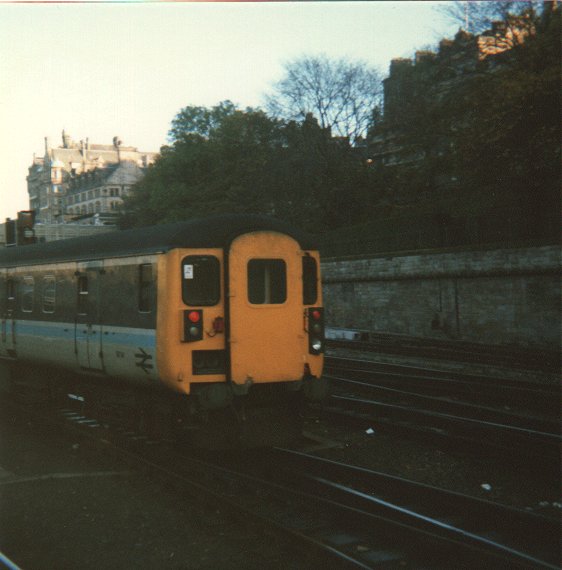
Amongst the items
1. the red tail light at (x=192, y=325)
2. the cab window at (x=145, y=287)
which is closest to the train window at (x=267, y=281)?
the red tail light at (x=192, y=325)

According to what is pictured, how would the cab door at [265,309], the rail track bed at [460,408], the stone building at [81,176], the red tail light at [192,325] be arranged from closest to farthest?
1. the red tail light at [192,325]
2. the cab door at [265,309]
3. the rail track bed at [460,408]
4. the stone building at [81,176]

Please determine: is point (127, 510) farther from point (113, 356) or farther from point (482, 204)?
point (482, 204)

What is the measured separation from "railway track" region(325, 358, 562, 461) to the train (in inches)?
97.3

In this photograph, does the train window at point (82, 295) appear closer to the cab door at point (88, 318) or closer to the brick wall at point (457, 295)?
the cab door at point (88, 318)

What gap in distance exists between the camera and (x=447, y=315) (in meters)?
28.9

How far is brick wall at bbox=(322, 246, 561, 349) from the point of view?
24.9 m

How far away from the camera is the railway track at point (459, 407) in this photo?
33.6 ft

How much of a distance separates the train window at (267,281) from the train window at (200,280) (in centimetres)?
47

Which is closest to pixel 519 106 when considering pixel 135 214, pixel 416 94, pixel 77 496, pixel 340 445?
pixel 416 94

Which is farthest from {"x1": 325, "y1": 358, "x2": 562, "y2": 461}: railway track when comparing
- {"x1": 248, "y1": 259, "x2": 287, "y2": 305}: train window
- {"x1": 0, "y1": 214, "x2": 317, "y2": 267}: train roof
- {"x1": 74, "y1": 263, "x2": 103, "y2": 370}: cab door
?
{"x1": 74, "y1": 263, "x2": 103, "y2": 370}: cab door

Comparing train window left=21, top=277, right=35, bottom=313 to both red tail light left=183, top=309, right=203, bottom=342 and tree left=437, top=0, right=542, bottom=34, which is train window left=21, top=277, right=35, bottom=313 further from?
tree left=437, top=0, right=542, bottom=34

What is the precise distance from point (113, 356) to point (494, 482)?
211 inches

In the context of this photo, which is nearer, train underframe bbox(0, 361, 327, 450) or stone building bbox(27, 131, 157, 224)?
train underframe bbox(0, 361, 327, 450)

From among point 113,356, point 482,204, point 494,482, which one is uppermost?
point 482,204
